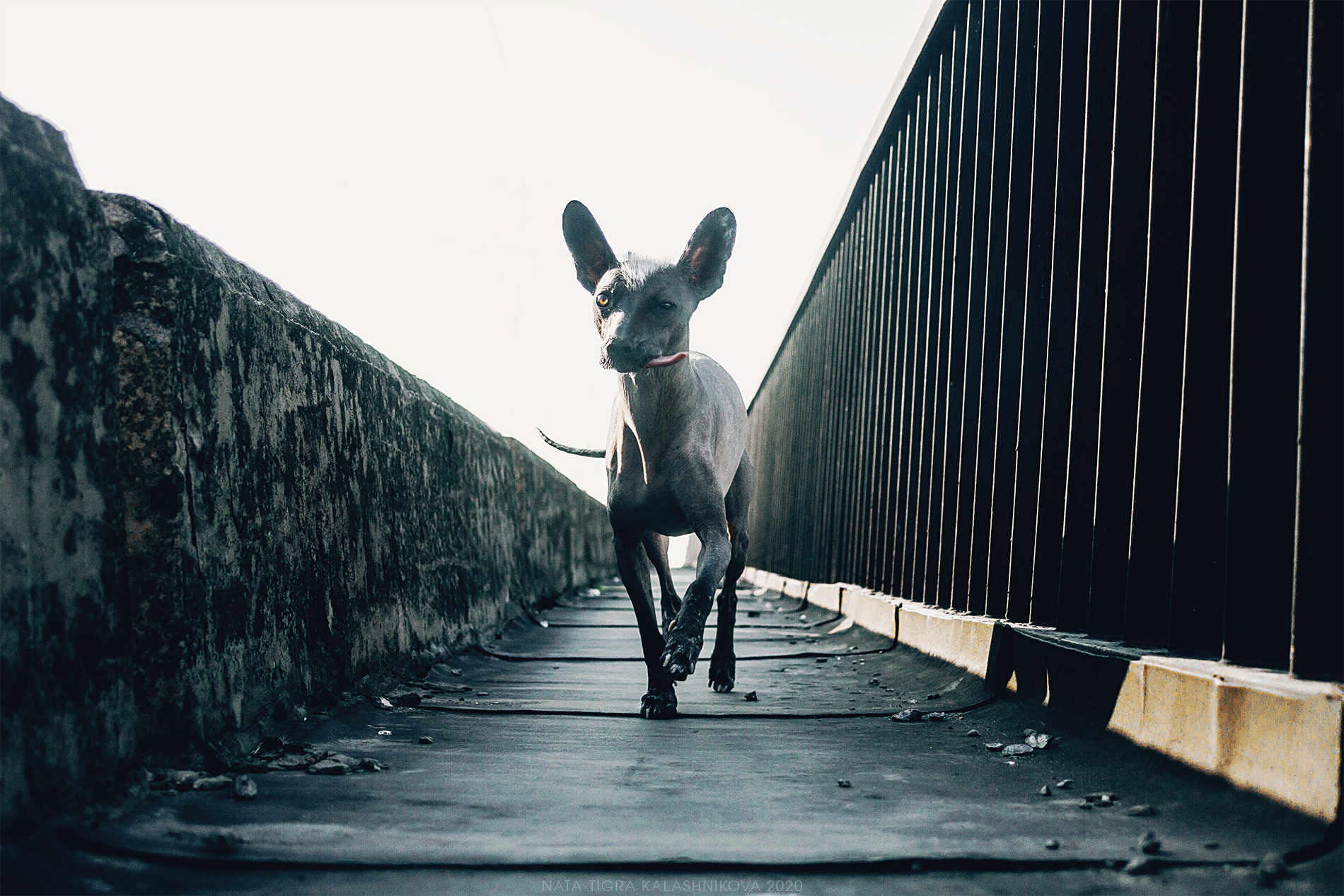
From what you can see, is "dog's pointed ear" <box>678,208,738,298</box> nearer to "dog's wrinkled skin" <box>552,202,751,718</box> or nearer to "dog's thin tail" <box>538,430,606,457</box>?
"dog's wrinkled skin" <box>552,202,751,718</box>

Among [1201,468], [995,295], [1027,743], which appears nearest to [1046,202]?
[995,295]

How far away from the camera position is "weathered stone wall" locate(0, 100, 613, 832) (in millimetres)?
1721

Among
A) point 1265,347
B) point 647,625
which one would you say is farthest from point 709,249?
point 1265,347

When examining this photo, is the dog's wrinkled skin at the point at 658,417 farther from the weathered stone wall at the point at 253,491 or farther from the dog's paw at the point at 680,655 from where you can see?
the weathered stone wall at the point at 253,491

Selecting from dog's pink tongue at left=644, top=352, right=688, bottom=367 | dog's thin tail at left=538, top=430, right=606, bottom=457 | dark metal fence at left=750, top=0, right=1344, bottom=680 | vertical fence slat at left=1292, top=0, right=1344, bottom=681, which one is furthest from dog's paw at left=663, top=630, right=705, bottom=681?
dog's thin tail at left=538, top=430, right=606, bottom=457

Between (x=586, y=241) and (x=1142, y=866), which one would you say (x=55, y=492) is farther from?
(x=586, y=241)

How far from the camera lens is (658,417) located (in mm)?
3889

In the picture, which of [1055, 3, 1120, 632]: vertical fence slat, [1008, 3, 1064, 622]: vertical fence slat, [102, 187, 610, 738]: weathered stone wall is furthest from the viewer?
[1008, 3, 1064, 622]: vertical fence slat

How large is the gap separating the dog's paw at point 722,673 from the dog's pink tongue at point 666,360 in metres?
1.29

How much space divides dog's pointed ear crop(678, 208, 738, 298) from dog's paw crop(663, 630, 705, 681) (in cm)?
134

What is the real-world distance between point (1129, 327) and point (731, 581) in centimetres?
226

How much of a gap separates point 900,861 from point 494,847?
0.69 meters

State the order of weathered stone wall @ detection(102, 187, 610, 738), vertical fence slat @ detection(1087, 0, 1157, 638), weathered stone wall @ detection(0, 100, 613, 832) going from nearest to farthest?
weathered stone wall @ detection(0, 100, 613, 832) < weathered stone wall @ detection(102, 187, 610, 738) < vertical fence slat @ detection(1087, 0, 1157, 638)

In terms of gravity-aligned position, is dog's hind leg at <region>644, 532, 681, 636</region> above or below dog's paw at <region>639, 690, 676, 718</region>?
above
